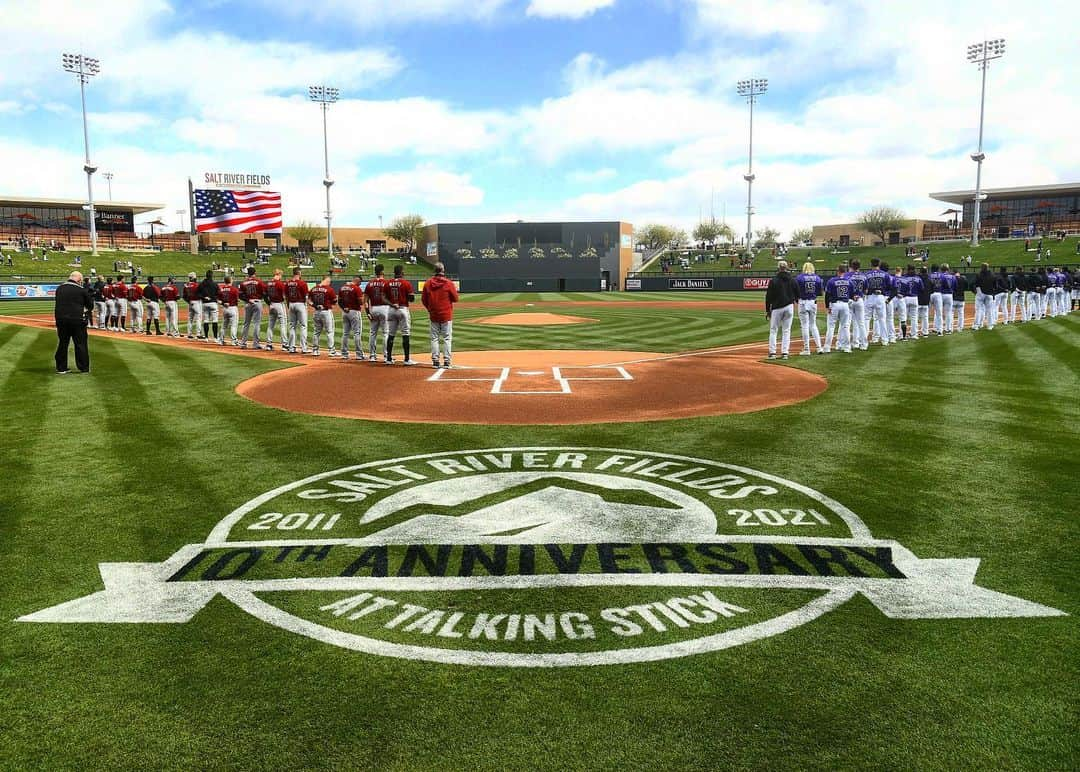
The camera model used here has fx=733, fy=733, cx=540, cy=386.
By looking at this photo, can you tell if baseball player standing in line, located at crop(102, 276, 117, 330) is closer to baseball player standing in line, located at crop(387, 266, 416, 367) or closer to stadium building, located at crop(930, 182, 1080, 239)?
baseball player standing in line, located at crop(387, 266, 416, 367)

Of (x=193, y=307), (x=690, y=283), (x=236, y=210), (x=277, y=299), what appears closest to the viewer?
(x=277, y=299)

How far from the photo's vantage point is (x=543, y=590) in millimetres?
4828

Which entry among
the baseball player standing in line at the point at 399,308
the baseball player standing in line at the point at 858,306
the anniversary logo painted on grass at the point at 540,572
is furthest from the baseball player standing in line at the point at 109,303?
the baseball player standing in line at the point at 858,306

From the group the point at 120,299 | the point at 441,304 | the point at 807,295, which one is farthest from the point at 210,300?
the point at 807,295

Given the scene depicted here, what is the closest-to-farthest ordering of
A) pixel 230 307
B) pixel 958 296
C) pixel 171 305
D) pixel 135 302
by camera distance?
1. pixel 230 307
2. pixel 958 296
3. pixel 171 305
4. pixel 135 302

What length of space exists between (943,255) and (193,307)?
244 feet

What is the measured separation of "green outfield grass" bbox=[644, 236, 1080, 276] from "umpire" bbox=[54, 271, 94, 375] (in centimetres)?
6883

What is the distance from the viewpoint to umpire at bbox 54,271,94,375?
1484 cm

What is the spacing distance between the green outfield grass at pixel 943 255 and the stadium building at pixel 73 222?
63102 mm

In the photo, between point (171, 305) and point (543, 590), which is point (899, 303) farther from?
point (171, 305)

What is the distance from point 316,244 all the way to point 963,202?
9173 centimetres

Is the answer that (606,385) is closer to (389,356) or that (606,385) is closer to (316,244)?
(389,356)

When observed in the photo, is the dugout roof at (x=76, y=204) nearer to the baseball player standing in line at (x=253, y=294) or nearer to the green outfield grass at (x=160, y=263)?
the green outfield grass at (x=160, y=263)

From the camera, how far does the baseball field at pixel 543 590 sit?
3.32m
